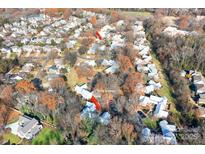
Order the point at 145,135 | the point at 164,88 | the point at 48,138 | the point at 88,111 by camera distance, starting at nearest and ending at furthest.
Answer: the point at 145,135, the point at 48,138, the point at 88,111, the point at 164,88

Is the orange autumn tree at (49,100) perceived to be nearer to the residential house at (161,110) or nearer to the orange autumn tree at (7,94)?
the orange autumn tree at (7,94)

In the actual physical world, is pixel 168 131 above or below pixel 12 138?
above

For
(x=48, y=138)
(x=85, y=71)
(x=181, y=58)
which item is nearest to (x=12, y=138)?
(x=48, y=138)

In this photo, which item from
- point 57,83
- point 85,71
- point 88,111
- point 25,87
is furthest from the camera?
point 85,71

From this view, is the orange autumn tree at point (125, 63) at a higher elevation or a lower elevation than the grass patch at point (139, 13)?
lower

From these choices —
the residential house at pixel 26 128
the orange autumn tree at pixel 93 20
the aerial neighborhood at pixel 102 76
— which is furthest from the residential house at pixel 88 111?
the orange autumn tree at pixel 93 20

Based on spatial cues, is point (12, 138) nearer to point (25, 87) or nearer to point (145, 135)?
point (25, 87)
